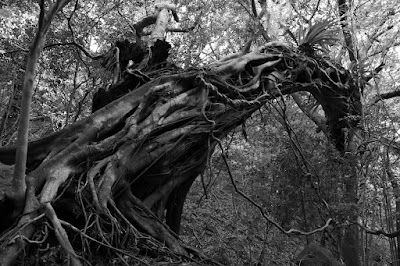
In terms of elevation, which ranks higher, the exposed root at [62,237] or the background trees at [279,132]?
the background trees at [279,132]

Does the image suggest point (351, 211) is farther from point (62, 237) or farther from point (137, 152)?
point (62, 237)

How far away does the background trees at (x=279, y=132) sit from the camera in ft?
13.7

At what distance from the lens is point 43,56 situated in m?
5.51

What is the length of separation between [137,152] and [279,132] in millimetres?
3170

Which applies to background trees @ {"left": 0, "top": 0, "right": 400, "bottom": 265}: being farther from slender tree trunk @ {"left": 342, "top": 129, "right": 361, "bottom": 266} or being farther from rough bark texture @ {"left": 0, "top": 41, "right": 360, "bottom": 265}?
rough bark texture @ {"left": 0, "top": 41, "right": 360, "bottom": 265}

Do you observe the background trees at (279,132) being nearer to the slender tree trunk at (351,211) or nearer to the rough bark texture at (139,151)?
the slender tree trunk at (351,211)

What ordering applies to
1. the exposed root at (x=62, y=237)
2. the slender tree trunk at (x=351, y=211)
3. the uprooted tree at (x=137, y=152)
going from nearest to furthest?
the exposed root at (x=62, y=237), the uprooted tree at (x=137, y=152), the slender tree trunk at (x=351, y=211)

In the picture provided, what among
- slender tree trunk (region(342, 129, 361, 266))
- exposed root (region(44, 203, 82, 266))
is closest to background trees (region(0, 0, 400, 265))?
slender tree trunk (region(342, 129, 361, 266))

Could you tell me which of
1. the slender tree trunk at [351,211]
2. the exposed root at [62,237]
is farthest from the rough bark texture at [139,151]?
the slender tree trunk at [351,211]

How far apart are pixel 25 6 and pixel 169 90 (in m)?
3.16

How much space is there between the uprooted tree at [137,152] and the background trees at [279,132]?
0.41 meters

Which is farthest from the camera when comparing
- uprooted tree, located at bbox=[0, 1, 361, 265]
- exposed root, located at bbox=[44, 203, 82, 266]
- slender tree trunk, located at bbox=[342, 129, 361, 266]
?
slender tree trunk, located at bbox=[342, 129, 361, 266]

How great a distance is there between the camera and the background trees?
13.7ft

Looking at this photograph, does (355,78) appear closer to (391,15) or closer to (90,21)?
(391,15)
